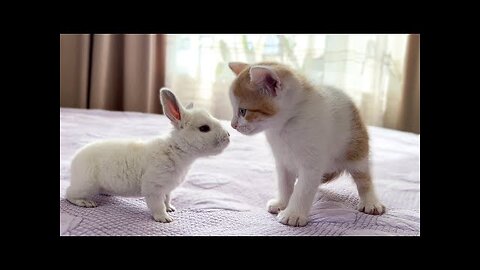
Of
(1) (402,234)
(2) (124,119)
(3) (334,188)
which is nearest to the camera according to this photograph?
(1) (402,234)

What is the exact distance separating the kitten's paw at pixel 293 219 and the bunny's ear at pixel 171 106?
0.94ft

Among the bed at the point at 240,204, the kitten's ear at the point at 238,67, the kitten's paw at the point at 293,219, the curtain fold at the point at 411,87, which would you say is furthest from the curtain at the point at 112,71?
the kitten's paw at the point at 293,219

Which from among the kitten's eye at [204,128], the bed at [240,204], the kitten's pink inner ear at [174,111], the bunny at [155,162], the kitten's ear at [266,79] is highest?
the kitten's ear at [266,79]

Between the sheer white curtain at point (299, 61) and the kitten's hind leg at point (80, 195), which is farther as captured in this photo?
the sheer white curtain at point (299, 61)

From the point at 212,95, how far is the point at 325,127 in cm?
198

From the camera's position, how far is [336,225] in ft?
2.85

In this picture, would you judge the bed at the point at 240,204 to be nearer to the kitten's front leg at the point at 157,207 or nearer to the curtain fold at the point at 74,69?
the kitten's front leg at the point at 157,207

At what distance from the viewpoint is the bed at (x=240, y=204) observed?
2.66 feet

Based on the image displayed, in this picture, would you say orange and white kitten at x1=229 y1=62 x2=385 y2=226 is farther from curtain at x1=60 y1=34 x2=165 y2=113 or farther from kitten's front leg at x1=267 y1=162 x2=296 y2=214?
curtain at x1=60 y1=34 x2=165 y2=113

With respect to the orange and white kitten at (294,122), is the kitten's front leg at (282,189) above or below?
below

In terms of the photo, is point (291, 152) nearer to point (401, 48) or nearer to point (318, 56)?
point (318, 56)

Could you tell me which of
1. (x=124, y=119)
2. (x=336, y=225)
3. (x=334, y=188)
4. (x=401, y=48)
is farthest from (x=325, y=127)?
(x=401, y=48)

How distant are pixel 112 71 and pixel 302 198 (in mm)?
2288

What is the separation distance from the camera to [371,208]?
970 mm
